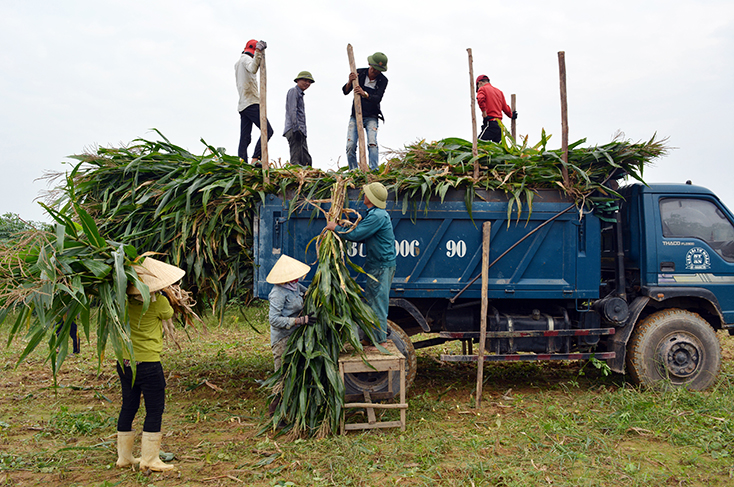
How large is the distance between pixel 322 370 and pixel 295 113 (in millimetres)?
3871

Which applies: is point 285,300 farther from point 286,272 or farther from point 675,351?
point 675,351

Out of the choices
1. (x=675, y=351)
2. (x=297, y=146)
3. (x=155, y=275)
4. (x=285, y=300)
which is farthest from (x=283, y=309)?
(x=675, y=351)

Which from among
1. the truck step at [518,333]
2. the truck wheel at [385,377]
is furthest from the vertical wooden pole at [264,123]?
the truck step at [518,333]

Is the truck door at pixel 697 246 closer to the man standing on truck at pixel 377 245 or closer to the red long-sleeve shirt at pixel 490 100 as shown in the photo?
the red long-sleeve shirt at pixel 490 100

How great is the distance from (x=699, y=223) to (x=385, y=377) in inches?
152

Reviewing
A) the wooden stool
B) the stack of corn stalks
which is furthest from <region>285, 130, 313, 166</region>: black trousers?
the wooden stool

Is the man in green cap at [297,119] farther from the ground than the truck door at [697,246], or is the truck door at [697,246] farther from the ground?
the man in green cap at [297,119]

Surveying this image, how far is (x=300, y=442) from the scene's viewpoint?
4.04 metres

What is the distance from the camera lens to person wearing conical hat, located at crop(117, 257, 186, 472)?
3.59 meters

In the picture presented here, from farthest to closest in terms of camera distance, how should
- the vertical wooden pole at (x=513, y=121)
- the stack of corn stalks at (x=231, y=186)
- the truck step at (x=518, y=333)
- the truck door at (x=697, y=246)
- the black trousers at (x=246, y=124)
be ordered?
the vertical wooden pole at (x=513, y=121) → the black trousers at (x=246, y=124) → the truck door at (x=697, y=246) → the truck step at (x=518, y=333) → the stack of corn stalks at (x=231, y=186)

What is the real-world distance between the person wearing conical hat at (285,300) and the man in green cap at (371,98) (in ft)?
8.67

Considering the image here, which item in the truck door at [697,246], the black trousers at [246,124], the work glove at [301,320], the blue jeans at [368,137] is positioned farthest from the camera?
the blue jeans at [368,137]

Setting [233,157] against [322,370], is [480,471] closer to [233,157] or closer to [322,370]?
[322,370]

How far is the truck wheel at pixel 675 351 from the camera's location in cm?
528
